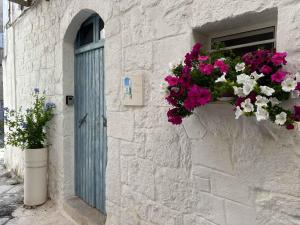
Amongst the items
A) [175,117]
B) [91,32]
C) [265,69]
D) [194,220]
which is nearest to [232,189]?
[194,220]

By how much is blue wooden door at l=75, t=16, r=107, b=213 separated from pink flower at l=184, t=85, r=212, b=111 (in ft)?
6.68

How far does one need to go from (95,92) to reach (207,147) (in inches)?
78.0

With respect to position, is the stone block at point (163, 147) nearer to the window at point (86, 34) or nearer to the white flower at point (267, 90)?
the white flower at point (267, 90)

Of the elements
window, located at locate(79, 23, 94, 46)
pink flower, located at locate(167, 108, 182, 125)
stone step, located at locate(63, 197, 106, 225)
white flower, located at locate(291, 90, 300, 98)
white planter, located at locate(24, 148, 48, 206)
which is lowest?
stone step, located at locate(63, 197, 106, 225)

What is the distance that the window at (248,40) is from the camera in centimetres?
164

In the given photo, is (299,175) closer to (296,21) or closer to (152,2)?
(296,21)

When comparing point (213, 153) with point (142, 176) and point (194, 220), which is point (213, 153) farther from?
point (142, 176)

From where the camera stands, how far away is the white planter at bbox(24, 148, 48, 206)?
4156 mm

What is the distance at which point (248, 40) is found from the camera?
1746 millimetres

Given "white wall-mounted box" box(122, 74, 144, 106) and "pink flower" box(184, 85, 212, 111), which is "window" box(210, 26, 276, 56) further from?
"white wall-mounted box" box(122, 74, 144, 106)

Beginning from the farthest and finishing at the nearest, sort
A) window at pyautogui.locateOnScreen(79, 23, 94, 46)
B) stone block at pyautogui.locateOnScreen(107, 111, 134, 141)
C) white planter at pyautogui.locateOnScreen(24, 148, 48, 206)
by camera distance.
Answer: white planter at pyautogui.locateOnScreen(24, 148, 48, 206), window at pyautogui.locateOnScreen(79, 23, 94, 46), stone block at pyautogui.locateOnScreen(107, 111, 134, 141)

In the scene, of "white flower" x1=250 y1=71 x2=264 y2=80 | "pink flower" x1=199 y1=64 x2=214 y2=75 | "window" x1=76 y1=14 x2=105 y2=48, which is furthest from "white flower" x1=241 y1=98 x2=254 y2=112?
"window" x1=76 y1=14 x2=105 y2=48

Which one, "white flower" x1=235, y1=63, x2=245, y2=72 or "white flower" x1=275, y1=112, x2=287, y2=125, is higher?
"white flower" x1=235, y1=63, x2=245, y2=72

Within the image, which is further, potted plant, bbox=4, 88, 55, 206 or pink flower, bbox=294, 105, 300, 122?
potted plant, bbox=4, 88, 55, 206
